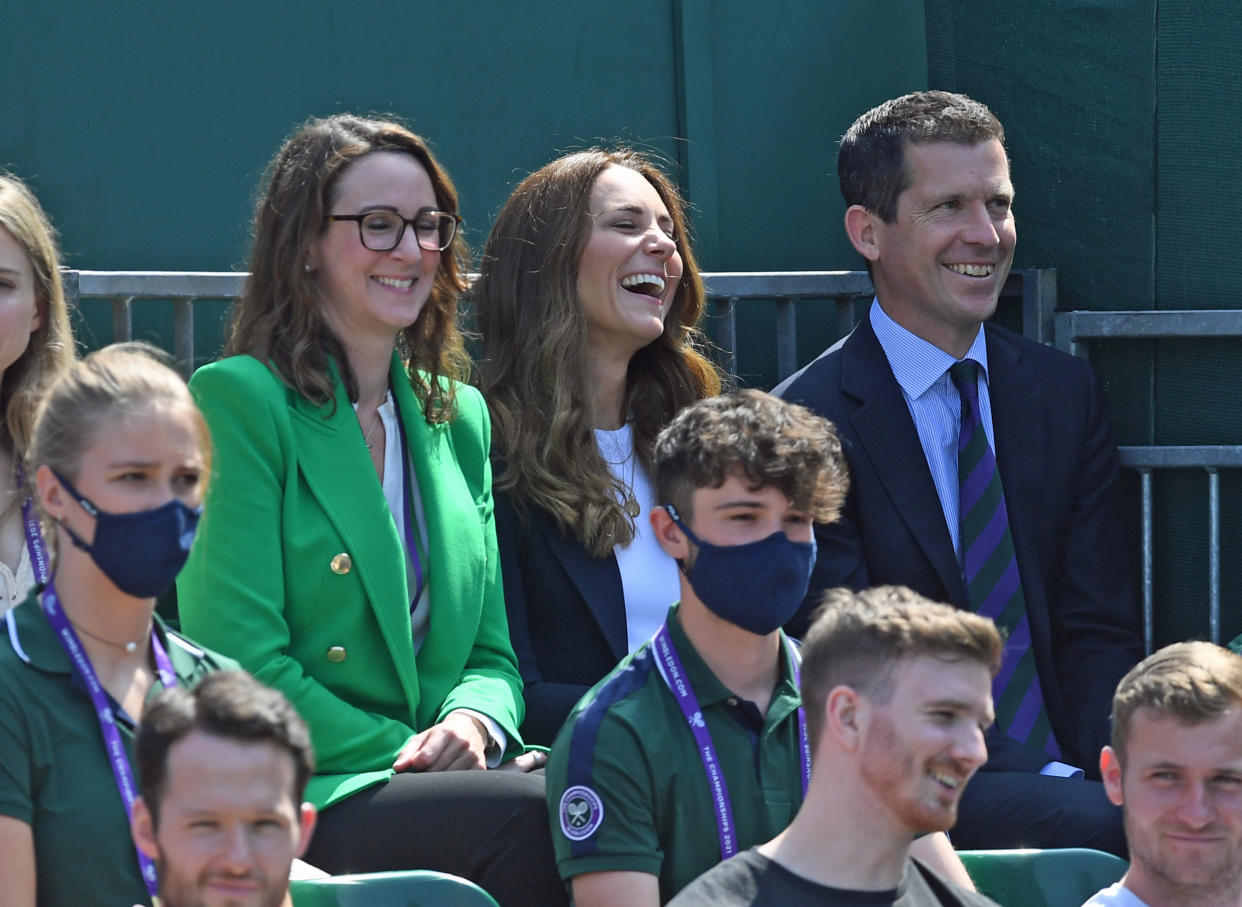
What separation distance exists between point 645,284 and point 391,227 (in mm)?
754

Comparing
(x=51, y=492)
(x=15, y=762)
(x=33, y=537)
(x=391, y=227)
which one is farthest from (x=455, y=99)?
(x=15, y=762)

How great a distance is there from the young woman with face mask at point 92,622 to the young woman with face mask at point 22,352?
0.55 meters

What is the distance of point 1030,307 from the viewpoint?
14.8 ft

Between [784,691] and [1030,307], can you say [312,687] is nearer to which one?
[784,691]

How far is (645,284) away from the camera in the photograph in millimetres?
3955

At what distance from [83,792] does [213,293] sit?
1735 mm

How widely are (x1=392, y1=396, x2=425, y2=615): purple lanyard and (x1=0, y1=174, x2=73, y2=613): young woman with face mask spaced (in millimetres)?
662

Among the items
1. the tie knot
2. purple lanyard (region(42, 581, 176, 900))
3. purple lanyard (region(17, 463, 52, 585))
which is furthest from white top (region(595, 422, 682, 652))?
purple lanyard (region(42, 581, 176, 900))

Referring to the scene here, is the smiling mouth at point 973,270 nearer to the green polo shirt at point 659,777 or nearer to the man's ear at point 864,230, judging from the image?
the man's ear at point 864,230

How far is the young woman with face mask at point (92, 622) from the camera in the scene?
2.37 m

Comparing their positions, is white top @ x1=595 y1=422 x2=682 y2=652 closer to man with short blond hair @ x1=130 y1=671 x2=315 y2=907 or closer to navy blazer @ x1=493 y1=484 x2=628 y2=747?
navy blazer @ x1=493 y1=484 x2=628 y2=747

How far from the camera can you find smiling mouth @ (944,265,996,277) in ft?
13.2

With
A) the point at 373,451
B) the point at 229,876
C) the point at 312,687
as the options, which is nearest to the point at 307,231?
the point at 373,451

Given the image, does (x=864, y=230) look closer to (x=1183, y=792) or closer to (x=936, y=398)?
(x=936, y=398)
